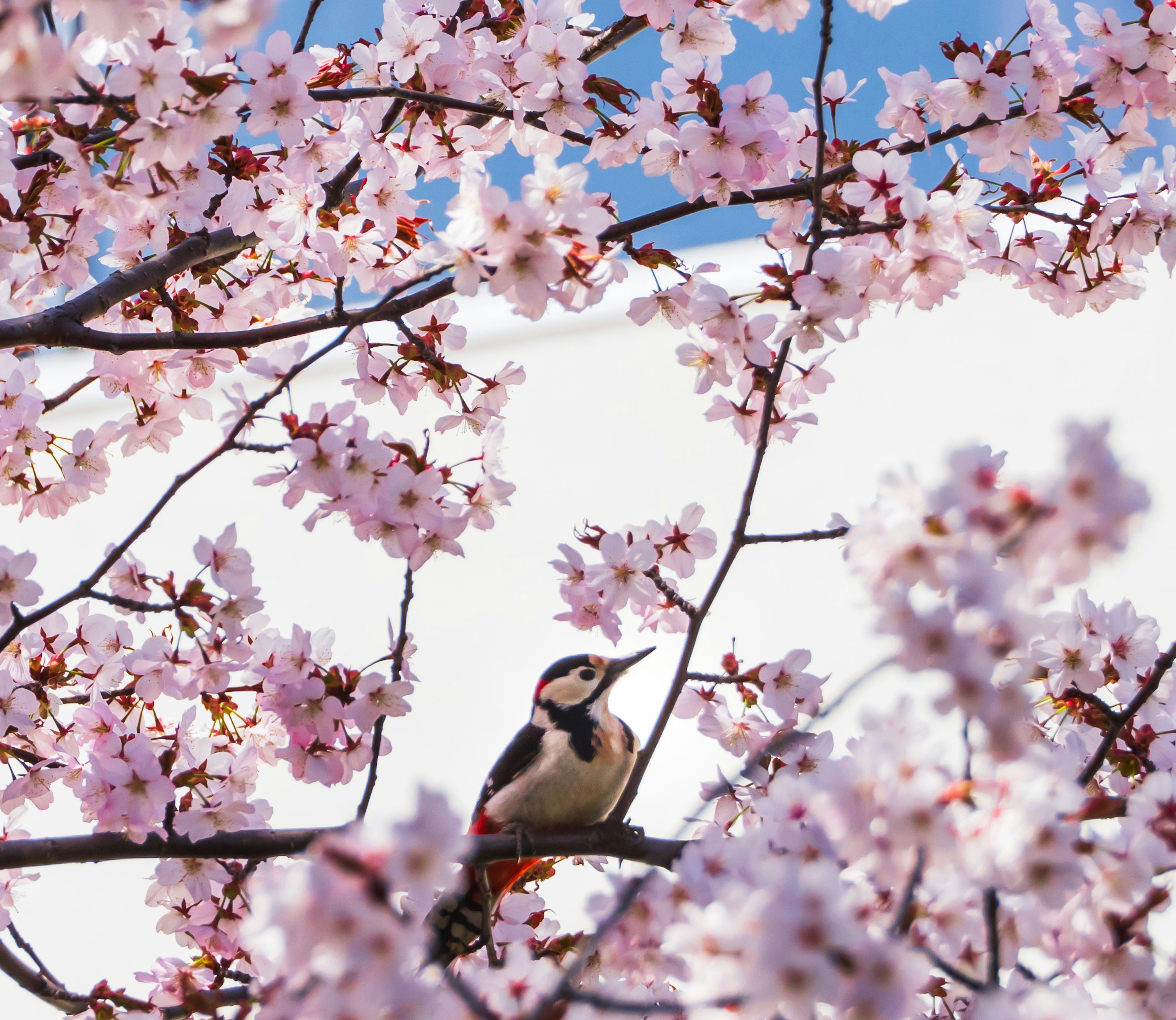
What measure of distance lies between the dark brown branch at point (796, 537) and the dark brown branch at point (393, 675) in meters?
0.44

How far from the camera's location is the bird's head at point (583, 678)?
1.79 metres

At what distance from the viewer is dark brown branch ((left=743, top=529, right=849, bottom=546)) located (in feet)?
4.27

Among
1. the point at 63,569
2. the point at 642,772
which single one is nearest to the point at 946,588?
the point at 642,772

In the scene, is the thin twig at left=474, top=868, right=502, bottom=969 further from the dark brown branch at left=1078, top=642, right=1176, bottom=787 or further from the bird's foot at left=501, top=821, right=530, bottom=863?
the dark brown branch at left=1078, top=642, right=1176, bottom=787

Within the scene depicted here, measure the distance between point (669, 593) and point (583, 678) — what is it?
0.45 m

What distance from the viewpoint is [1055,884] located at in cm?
82

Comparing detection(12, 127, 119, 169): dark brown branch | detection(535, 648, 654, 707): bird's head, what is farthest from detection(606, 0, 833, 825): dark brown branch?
detection(12, 127, 119, 169): dark brown branch

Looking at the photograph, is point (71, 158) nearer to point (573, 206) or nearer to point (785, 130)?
point (573, 206)

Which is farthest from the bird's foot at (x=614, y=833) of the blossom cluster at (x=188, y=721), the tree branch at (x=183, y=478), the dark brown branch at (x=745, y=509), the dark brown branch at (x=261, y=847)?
the tree branch at (x=183, y=478)

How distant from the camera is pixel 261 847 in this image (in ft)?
4.22

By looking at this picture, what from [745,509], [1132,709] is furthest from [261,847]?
[1132,709]

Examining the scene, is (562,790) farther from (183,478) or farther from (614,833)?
(183,478)

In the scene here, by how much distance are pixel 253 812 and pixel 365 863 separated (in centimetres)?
92

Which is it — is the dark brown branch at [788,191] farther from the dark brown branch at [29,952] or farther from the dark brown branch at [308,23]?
the dark brown branch at [29,952]
